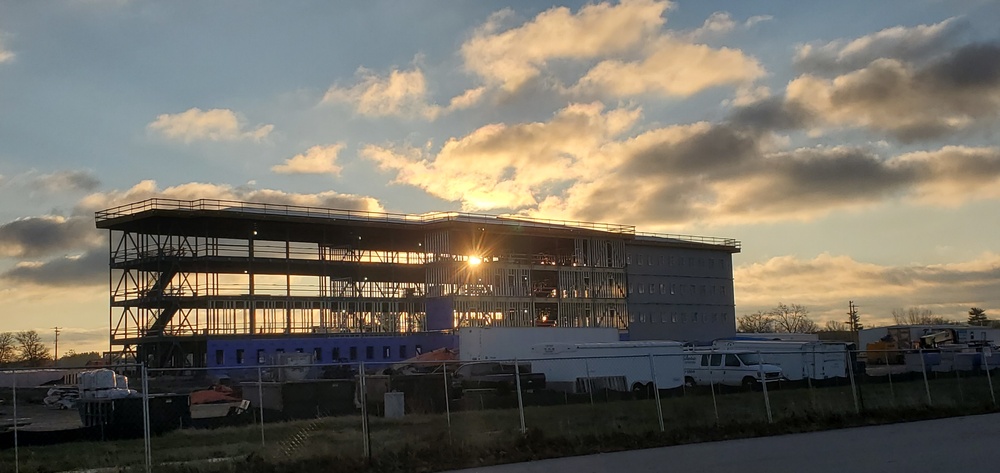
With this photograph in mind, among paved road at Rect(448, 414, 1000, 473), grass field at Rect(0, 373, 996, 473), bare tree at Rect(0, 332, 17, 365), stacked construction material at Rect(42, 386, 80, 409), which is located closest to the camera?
paved road at Rect(448, 414, 1000, 473)

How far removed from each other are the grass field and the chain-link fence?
67 millimetres

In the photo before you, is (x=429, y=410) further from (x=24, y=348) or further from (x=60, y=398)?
(x=24, y=348)

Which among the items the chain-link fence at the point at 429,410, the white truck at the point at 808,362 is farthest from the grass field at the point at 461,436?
the white truck at the point at 808,362

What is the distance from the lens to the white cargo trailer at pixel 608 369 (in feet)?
135

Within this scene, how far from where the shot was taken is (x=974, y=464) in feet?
51.7

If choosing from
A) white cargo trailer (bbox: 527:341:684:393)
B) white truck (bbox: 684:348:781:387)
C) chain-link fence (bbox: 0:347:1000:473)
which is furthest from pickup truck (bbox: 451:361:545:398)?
white truck (bbox: 684:348:781:387)

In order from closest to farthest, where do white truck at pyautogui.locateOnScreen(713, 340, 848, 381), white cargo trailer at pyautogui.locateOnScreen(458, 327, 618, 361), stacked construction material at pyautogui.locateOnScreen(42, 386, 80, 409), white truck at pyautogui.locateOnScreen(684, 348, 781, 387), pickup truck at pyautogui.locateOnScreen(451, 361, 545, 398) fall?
pickup truck at pyautogui.locateOnScreen(451, 361, 545, 398) < white truck at pyautogui.locateOnScreen(684, 348, 781, 387) < stacked construction material at pyautogui.locateOnScreen(42, 386, 80, 409) < white truck at pyautogui.locateOnScreen(713, 340, 848, 381) < white cargo trailer at pyautogui.locateOnScreen(458, 327, 618, 361)

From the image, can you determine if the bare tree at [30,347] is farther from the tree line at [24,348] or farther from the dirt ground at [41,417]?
the dirt ground at [41,417]

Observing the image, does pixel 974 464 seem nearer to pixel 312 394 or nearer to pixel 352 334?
pixel 312 394

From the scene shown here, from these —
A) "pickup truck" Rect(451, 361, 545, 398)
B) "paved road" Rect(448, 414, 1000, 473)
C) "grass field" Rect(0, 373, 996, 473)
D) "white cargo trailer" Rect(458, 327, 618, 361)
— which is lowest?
"paved road" Rect(448, 414, 1000, 473)

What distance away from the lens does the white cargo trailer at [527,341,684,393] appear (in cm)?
4119

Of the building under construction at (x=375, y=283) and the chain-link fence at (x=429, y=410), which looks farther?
the building under construction at (x=375, y=283)

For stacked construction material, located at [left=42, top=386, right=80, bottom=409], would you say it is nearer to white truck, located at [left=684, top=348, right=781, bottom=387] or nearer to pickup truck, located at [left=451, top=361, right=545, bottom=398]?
pickup truck, located at [left=451, top=361, right=545, bottom=398]

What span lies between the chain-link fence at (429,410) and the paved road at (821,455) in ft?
5.07
